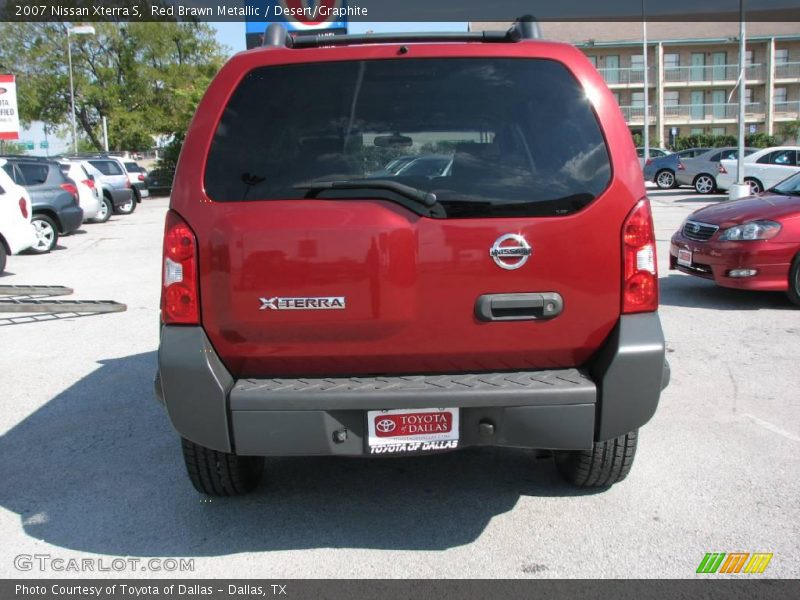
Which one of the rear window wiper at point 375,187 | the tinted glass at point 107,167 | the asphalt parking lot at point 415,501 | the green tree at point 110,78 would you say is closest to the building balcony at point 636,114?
the green tree at point 110,78

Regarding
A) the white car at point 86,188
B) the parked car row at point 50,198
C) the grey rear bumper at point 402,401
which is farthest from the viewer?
the white car at point 86,188

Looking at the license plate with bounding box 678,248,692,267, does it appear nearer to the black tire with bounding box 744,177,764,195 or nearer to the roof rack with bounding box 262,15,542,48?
the roof rack with bounding box 262,15,542,48

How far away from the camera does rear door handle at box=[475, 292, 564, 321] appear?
119 inches

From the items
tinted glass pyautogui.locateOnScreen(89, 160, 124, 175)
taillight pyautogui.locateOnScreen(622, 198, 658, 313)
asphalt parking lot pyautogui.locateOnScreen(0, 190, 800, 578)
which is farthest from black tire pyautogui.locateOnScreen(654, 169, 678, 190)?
taillight pyautogui.locateOnScreen(622, 198, 658, 313)

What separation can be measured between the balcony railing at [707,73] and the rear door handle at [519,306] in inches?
2333

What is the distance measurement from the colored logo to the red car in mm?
5205

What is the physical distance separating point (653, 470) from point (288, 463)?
1.94 meters

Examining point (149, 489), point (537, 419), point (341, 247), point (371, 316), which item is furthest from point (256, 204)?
point (149, 489)

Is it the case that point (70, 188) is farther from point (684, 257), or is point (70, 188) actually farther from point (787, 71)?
point (787, 71)

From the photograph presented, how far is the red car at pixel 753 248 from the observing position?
Result: 7.75 metres

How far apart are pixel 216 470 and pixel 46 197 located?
494 inches

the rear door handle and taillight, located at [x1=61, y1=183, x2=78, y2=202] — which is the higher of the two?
taillight, located at [x1=61, y1=183, x2=78, y2=202]

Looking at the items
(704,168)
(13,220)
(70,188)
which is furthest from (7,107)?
(704,168)

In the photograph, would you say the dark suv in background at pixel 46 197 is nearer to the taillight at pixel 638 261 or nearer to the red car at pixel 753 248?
the red car at pixel 753 248
